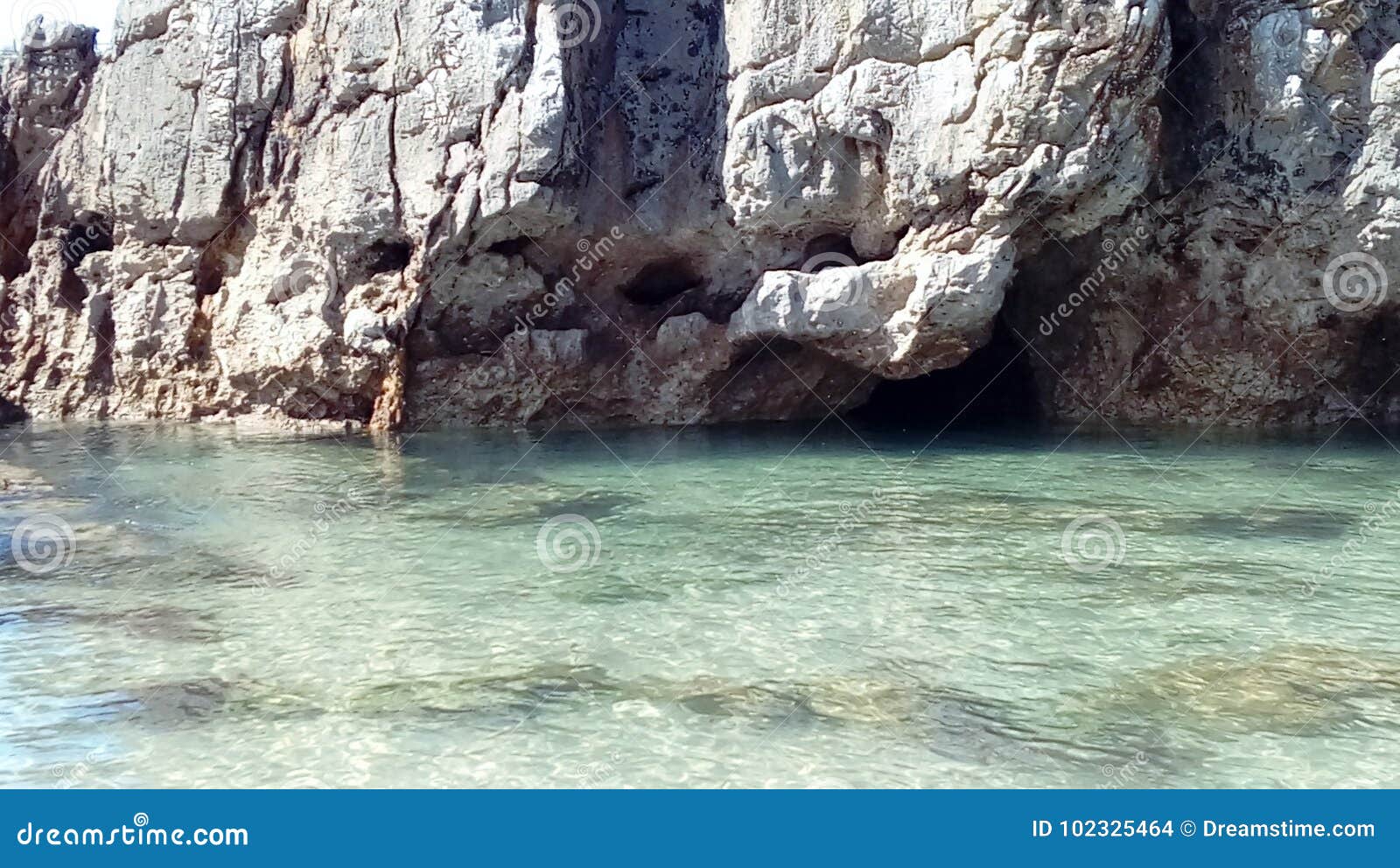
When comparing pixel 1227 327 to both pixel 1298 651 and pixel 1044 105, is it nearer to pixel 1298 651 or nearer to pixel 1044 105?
pixel 1044 105

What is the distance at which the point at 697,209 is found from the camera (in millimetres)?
12500

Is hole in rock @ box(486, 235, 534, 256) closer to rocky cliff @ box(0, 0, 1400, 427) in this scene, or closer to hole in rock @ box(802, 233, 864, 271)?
rocky cliff @ box(0, 0, 1400, 427)

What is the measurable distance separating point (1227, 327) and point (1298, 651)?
324 inches

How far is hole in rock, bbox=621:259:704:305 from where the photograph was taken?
13.2m

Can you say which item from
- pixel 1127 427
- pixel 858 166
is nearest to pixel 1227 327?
pixel 1127 427

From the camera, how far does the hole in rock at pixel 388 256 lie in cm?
1293

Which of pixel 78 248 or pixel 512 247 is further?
pixel 78 248

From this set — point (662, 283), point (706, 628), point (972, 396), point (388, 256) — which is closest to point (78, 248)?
point (388, 256)

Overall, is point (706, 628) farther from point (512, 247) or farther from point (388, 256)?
point (388, 256)

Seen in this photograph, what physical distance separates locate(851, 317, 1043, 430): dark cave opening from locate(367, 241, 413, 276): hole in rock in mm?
5551

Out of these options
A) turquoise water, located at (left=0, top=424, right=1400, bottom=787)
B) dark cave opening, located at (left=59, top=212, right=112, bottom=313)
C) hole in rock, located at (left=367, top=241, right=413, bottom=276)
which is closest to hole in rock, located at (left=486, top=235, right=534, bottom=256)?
hole in rock, located at (left=367, top=241, right=413, bottom=276)

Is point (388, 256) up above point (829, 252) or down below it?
below

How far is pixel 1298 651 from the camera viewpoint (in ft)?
16.6

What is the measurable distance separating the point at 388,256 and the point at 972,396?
731 centimetres
